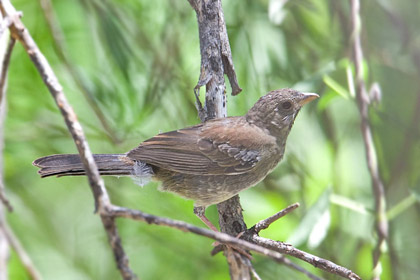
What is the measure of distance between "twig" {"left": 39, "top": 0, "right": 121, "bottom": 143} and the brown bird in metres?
1.00

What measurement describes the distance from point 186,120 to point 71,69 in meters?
1.00

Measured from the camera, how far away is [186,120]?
4273mm

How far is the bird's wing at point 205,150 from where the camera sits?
10.3ft

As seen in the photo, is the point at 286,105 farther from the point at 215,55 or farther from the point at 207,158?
the point at 215,55

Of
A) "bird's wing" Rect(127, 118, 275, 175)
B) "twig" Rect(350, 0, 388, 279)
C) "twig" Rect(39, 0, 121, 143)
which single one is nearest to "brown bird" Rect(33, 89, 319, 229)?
"bird's wing" Rect(127, 118, 275, 175)

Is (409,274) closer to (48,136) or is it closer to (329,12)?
(329,12)

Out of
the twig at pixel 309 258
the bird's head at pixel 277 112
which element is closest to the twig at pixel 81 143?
the twig at pixel 309 258

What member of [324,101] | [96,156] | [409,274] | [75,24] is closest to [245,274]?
[96,156]

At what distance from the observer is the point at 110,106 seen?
4.20 meters

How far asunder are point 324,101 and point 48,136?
85.9 inches

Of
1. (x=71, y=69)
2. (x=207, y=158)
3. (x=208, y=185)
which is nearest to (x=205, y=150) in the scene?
(x=207, y=158)

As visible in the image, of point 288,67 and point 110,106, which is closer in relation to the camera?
point 110,106

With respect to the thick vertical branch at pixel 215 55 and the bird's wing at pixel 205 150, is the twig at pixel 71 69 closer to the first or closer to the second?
the bird's wing at pixel 205 150

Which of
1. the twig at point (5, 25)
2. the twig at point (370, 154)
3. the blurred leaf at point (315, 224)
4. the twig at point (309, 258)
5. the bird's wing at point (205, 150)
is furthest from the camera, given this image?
the twig at point (370, 154)
